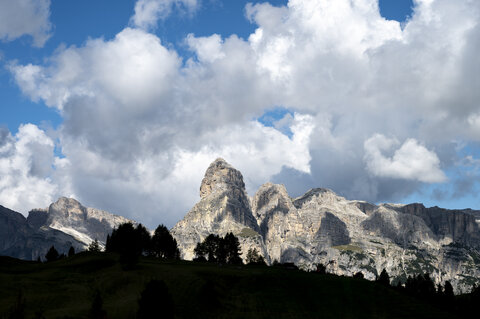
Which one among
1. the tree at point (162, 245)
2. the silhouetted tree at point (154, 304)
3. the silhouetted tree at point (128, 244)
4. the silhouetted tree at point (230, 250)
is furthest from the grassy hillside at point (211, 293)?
the silhouetted tree at point (230, 250)

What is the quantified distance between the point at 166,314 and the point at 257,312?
25347mm

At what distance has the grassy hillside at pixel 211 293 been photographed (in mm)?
88125

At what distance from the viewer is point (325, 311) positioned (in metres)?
96.2

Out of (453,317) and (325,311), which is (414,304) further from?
(325,311)

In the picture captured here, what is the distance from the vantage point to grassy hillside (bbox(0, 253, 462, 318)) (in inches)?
3469

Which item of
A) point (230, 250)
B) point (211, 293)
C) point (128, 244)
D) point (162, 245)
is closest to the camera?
point (211, 293)

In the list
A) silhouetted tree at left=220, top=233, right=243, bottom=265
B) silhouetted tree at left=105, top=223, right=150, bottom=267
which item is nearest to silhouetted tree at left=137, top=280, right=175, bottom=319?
silhouetted tree at left=105, top=223, right=150, bottom=267

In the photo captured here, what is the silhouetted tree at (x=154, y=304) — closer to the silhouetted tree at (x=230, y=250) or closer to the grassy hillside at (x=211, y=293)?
the grassy hillside at (x=211, y=293)

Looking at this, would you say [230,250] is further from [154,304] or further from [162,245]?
[154,304]

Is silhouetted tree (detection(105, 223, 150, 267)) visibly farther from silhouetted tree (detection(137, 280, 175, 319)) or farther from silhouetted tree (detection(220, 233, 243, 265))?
silhouetted tree (detection(137, 280, 175, 319))

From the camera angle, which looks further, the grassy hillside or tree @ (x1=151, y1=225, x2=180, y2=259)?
tree @ (x1=151, y1=225, x2=180, y2=259)

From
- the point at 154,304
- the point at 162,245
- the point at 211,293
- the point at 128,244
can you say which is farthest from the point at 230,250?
the point at 154,304

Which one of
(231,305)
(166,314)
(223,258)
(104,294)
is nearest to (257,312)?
(231,305)

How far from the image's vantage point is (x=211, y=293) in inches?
3782
